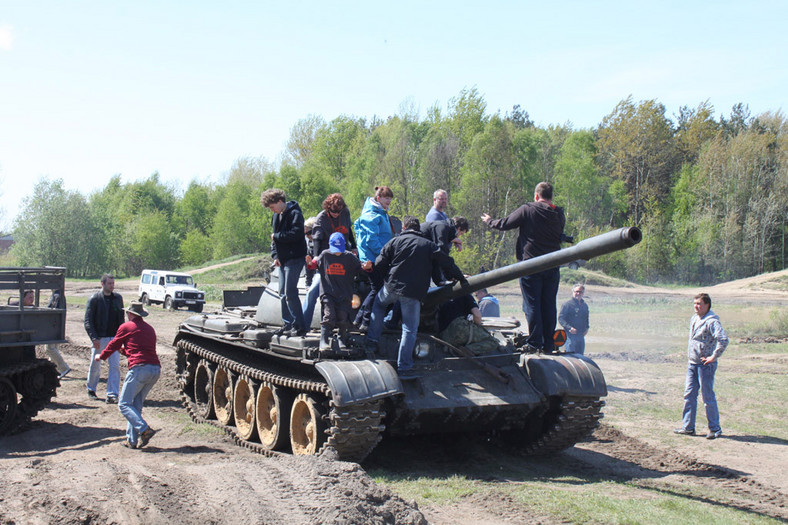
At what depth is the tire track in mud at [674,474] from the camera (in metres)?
7.10

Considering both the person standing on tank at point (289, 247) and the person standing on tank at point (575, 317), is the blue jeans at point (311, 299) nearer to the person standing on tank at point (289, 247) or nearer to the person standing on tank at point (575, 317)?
the person standing on tank at point (289, 247)

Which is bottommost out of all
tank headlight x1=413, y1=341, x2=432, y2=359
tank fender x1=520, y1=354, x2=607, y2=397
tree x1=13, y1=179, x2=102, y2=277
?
tank fender x1=520, y1=354, x2=607, y2=397

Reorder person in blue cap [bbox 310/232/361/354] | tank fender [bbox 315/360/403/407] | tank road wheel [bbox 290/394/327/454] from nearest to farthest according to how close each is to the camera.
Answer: tank fender [bbox 315/360/403/407]
tank road wheel [bbox 290/394/327/454]
person in blue cap [bbox 310/232/361/354]

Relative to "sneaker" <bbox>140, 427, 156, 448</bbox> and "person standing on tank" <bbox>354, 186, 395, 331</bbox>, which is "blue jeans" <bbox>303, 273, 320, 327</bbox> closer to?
"person standing on tank" <bbox>354, 186, 395, 331</bbox>

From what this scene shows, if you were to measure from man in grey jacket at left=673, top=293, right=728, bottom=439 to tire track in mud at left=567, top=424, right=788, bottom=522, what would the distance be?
91 centimetres

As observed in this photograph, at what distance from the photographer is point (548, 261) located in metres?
7.16

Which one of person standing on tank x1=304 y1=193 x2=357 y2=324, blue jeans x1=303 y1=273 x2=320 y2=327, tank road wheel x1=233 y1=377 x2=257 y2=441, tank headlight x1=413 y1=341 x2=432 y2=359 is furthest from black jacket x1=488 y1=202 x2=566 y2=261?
tank road wheel x1=233 y1=377 x2=257 y2=441

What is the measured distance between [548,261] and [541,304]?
184 centimetres

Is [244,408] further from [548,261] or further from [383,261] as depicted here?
[548,261]

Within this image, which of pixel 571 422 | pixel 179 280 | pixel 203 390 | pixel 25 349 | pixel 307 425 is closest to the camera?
pixel 307 425

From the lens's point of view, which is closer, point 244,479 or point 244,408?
point 244,479

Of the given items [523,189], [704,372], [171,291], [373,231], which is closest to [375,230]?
[373,231]

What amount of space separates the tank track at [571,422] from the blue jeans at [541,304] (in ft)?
2.89

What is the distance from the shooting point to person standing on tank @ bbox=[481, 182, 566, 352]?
28.0 feet
